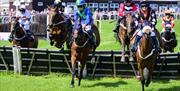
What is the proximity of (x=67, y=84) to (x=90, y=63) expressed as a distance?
2.02 metres

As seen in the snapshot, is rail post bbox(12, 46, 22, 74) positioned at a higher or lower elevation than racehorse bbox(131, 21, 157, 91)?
lower

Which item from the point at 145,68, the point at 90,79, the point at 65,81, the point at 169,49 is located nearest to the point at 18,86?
the point at 65,81

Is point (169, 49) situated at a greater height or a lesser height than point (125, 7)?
lesser

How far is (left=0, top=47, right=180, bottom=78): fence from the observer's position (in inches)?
656

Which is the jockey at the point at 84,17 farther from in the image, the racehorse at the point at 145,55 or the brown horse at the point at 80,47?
the racehorse at the point at 145,55

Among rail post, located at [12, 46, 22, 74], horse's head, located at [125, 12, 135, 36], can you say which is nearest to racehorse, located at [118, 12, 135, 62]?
horse's head, located at [125, 12, 135, 36]

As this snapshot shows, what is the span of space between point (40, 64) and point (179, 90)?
5800 mm

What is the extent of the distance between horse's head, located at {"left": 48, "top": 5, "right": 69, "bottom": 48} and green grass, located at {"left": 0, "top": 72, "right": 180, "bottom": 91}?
1426 millimetres

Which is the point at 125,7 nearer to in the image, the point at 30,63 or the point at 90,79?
the point at 90,79

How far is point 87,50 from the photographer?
15.7 metres

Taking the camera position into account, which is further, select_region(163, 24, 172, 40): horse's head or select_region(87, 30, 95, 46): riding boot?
select_region(163, 24, 172, 40): horse's head

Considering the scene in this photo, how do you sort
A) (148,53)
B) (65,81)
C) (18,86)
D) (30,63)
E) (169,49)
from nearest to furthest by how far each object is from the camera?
1. (148,53)
2. (18,86)
3. (65,81)
4. (30,63)
5. (169,49)

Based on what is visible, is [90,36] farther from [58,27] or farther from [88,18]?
[58,27]

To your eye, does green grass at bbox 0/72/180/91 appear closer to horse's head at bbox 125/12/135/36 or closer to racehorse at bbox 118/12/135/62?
racehorse at bbox 118/12/135/62
